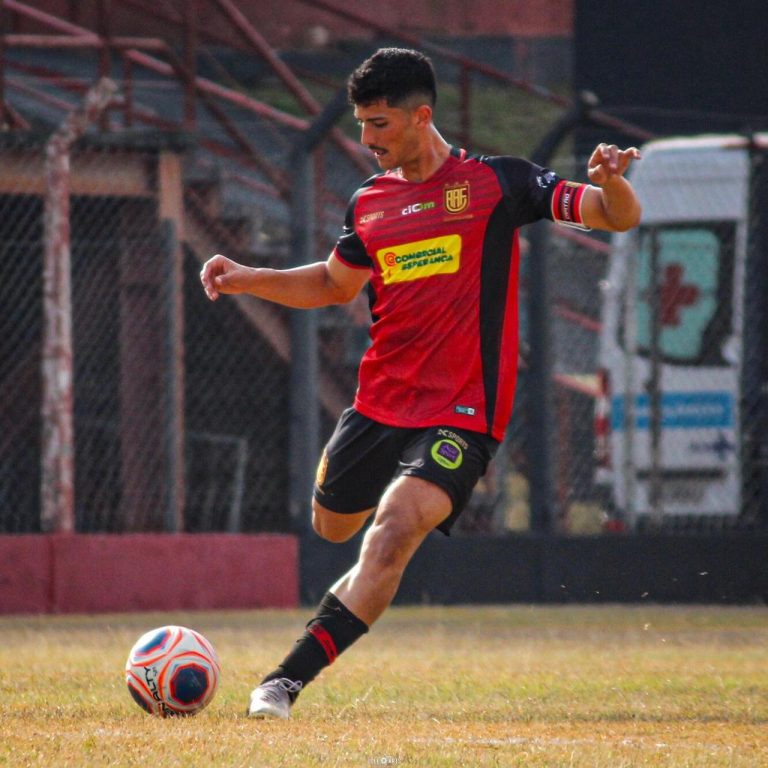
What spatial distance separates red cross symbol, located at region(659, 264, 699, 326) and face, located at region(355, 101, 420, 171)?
7995mm

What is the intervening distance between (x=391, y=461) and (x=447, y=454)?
35cm

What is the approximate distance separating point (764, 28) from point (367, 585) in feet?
57.1

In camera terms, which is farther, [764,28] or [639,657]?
[764,28]

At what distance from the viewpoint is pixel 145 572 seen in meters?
12.1

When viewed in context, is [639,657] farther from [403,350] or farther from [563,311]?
[563,311]

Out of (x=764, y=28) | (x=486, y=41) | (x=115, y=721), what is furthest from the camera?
(x=486, y=41)

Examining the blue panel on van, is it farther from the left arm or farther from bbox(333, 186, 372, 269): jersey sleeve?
the left arm

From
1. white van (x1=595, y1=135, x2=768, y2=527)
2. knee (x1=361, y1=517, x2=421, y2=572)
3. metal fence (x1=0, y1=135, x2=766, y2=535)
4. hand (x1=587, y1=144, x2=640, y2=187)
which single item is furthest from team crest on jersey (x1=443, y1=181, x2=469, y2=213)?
white van (x1=595, y1=135, x2=768, y2=527)

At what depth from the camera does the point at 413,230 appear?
6.54 m

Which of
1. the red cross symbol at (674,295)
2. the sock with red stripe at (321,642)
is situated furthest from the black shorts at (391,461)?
the red cross symbol at (674,295)

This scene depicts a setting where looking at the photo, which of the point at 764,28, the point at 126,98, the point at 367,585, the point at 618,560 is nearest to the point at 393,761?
the point at 367,585

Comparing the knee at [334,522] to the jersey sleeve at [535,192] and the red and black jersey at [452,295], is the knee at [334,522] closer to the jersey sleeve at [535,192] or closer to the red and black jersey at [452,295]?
the red and black jersey at [452,295]

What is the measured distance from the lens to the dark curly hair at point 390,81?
6332 millimetres

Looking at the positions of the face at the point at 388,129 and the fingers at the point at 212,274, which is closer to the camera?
the face at the point at 388,129
